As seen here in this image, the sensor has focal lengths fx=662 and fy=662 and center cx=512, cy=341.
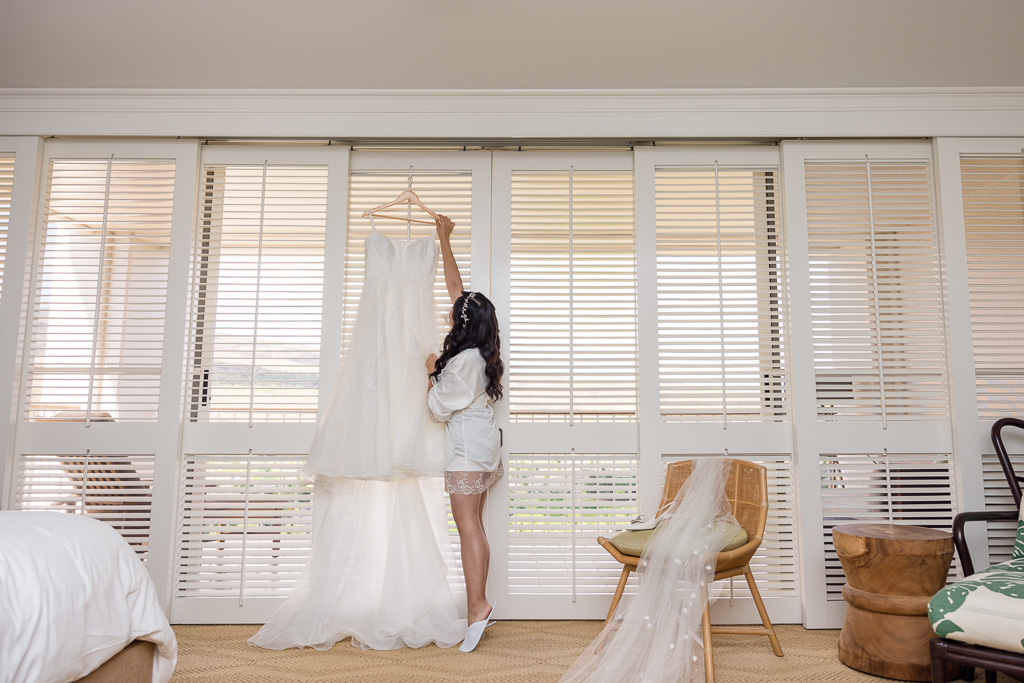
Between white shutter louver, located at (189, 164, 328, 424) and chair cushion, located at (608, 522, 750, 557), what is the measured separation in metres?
1.61

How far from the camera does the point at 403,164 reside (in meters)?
3.49

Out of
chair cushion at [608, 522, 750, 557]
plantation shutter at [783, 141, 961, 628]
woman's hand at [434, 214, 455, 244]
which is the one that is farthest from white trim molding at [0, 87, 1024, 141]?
chair cushion at [608, 522, 750, 557]

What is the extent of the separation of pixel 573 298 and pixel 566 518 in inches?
43.0

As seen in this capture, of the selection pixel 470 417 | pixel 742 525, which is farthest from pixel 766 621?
pixel 470 417

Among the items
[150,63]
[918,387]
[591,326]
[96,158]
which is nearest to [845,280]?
[918,387]

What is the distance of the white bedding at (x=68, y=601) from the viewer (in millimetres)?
1506

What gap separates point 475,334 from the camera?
9.93 feet

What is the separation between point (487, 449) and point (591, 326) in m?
0.86

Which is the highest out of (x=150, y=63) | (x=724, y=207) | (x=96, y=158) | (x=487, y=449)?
(x=150, y=63)

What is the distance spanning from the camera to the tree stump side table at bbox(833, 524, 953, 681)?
97.1 inches

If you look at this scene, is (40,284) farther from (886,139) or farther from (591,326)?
(886,139)

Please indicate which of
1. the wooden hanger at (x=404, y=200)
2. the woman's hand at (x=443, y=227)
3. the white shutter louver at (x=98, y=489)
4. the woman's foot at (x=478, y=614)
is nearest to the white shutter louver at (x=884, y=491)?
the woman's foot at (x=478, y=614)

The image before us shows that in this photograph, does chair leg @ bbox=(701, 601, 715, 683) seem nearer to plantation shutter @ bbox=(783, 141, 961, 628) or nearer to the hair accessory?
plantation shutter @ bbox=(783, 141, 961, 628)

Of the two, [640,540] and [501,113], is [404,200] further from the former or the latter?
[640,540]
